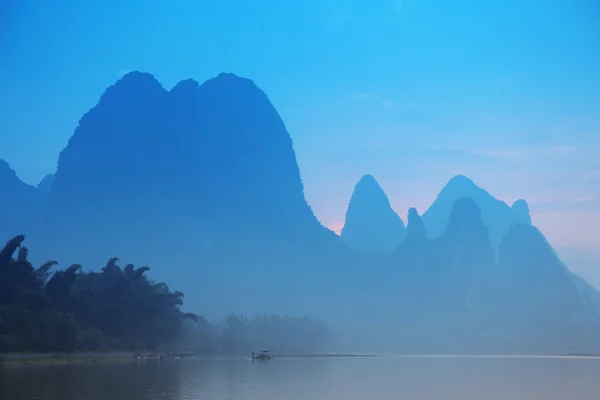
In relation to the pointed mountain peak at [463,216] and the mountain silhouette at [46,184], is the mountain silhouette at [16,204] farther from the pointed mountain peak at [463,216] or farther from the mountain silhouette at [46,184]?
the pointed mountain peak at [463,216]

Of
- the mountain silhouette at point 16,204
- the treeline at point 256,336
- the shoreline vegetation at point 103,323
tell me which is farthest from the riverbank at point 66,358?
the mountain silhouette at point 16,204

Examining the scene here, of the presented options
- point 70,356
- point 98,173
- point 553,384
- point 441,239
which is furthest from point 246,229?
point 553,384

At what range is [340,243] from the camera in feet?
533

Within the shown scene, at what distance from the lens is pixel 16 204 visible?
510ft

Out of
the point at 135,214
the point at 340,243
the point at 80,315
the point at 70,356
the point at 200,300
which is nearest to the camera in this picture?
the point at 70,356

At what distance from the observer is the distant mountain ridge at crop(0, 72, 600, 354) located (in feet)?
450

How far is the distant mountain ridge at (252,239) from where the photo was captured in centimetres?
13725

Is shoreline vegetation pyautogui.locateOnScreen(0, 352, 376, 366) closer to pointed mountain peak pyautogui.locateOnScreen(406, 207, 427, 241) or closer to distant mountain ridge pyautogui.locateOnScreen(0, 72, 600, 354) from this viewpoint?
distant mountain ridge pyautogui.locateOnScreen(0, 72, 600, 354)

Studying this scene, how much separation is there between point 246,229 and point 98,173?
3260cm

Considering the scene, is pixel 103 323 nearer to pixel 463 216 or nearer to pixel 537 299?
pixel 537 299

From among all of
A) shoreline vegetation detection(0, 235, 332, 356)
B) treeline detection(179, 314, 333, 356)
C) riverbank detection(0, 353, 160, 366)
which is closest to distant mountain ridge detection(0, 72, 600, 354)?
treeline detection(179, 314, 333, 356)

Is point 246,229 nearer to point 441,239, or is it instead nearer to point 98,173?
point 98,173

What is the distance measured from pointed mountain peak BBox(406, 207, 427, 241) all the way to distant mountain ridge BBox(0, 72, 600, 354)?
337 millimetres

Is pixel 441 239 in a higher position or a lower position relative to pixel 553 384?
higher
